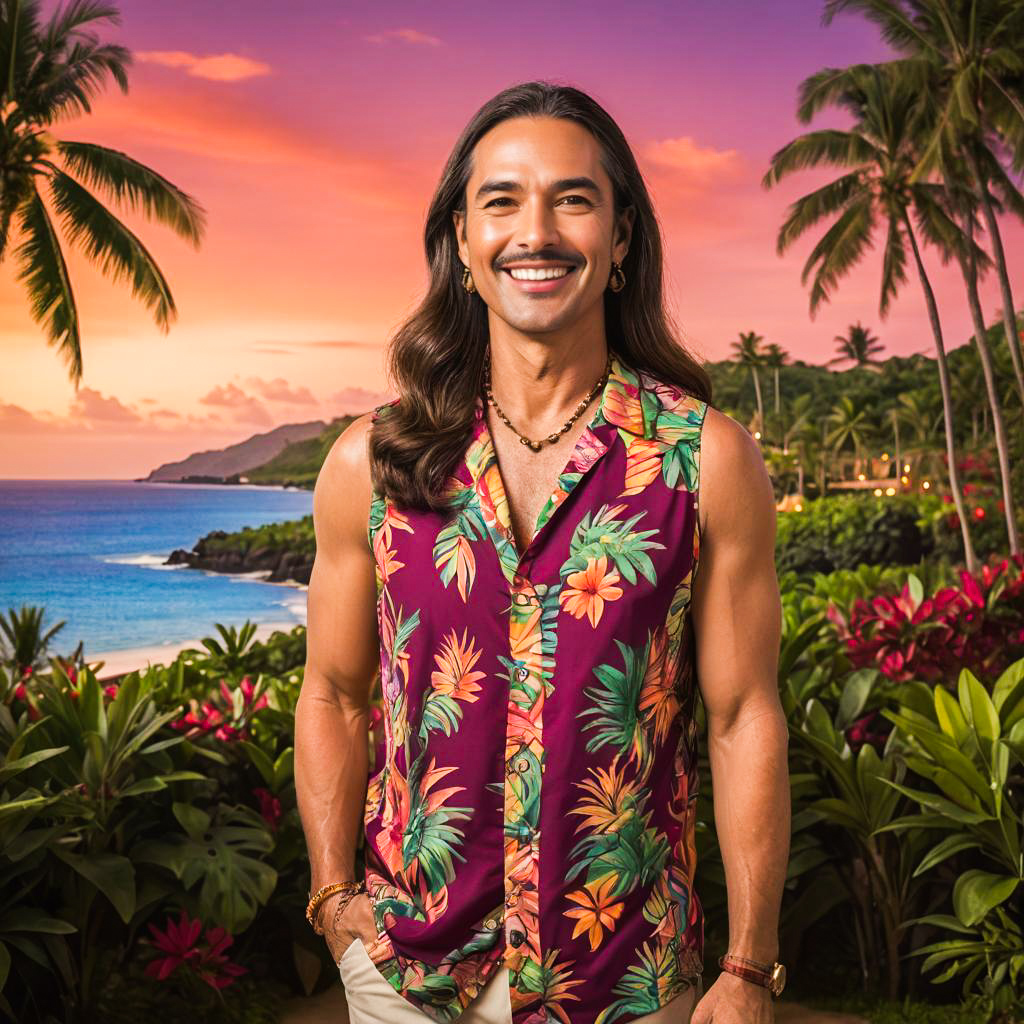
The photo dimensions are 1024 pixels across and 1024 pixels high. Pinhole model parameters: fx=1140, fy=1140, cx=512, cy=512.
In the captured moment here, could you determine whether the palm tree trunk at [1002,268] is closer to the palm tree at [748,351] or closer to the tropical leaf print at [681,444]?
the tropical leaf print at [681,444]

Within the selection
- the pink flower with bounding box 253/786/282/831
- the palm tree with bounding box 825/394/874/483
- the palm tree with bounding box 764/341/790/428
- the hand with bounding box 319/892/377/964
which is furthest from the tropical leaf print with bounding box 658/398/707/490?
the palm tree with bounding box 764/341/790/428

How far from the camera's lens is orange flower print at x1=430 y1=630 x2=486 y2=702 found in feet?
5.49

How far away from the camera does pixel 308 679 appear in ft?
6.54

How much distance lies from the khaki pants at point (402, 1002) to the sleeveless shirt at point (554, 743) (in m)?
0.02

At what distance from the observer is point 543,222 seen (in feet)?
5.57

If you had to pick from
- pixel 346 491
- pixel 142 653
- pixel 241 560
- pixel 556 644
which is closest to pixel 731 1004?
pixel 556 644

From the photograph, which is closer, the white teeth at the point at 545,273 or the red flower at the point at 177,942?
the white teeth at the point at 545,273

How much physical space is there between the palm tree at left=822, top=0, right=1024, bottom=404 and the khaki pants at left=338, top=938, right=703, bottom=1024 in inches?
775

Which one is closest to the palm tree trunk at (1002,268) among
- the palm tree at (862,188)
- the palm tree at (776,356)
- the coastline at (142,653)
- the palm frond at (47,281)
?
the palm tree at (862,188)

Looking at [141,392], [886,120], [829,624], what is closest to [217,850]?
[829,624]

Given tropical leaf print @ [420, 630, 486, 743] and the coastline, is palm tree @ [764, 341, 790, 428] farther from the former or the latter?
tropical leaf print @ [420, 630, 486, 743]

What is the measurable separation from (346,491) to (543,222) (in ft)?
1.75

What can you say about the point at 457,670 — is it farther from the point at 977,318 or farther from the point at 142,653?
the point at 142,653

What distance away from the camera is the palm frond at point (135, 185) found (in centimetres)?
1839
